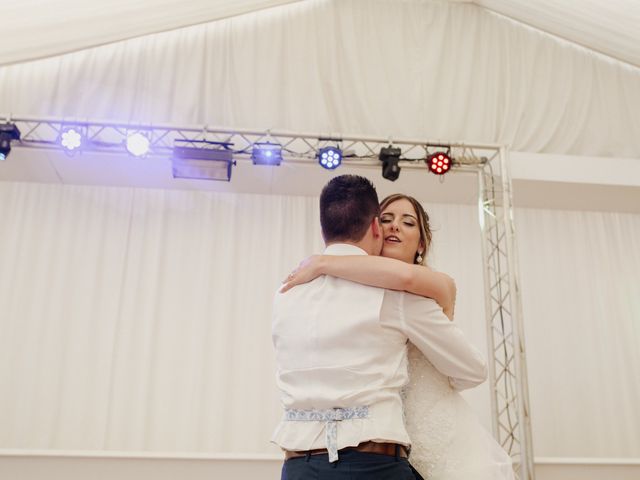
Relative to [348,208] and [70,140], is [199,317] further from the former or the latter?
[348,208]

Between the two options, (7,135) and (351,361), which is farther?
(7,135)

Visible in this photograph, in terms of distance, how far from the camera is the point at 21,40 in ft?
19.8

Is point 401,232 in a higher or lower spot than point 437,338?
higher

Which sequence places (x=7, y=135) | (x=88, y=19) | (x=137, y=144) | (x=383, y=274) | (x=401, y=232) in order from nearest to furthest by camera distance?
(x=383, y=274) → (x=401, y=232) → (x=7, y=135) → (x=137, y=144) → (x=88, y=19)

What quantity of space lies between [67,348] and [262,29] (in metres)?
3.86

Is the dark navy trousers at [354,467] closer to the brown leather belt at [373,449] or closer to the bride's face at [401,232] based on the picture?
the brown leather belt at [373,449]

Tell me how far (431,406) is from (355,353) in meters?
0.29

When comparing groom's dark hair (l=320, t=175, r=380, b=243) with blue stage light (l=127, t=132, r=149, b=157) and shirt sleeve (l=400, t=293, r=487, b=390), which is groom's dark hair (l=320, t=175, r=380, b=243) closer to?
shirt sleeve (l=400, t=293, r=487, b=390)

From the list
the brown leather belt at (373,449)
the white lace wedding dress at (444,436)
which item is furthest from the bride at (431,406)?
the brown leather belt at (373,449)

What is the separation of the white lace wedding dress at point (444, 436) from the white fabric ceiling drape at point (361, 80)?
4.85 metres

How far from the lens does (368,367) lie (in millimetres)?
1471

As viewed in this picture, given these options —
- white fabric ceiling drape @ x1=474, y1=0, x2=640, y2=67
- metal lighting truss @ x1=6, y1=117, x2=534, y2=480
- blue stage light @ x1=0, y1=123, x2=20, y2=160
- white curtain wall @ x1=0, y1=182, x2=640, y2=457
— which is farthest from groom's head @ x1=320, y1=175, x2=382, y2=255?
white fabric ceiling drape @ x1=474, y1=0, x2=640, y2=67

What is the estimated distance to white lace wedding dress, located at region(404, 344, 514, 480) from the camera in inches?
59.8

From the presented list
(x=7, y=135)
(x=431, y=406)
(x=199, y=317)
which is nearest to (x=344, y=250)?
(x=431, y=406)
